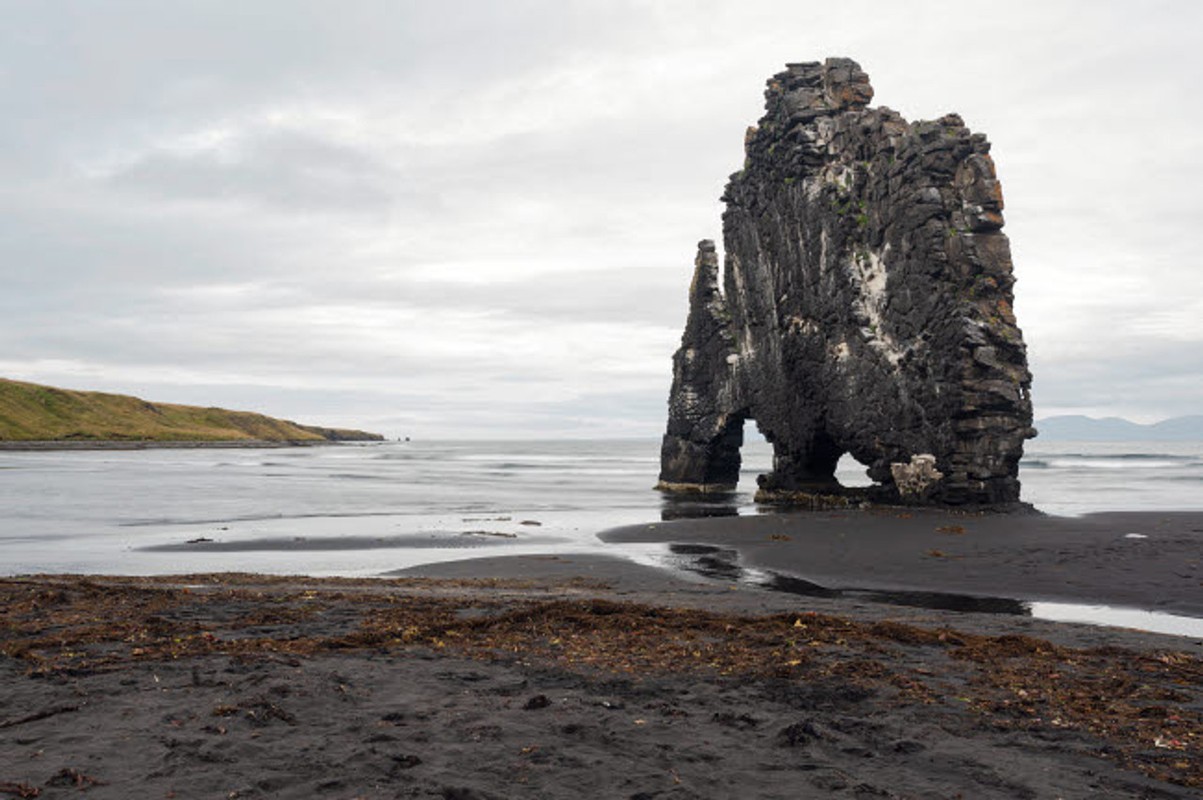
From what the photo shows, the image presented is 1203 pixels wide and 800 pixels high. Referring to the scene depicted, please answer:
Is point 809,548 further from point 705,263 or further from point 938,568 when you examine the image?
point 705,263

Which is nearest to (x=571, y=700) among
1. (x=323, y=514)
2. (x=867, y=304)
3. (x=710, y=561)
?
(x=710, y=561)

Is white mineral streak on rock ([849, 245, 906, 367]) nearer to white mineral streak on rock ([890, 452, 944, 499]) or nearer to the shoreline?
white mineral streak on rock ([890, 452, 944, 499])

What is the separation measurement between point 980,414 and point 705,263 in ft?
90.4

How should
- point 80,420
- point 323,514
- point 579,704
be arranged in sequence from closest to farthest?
1. point 579,704
2. point 323,514
3. point 80,420

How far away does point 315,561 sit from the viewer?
26188mm

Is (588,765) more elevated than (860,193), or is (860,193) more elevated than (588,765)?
(860,193)

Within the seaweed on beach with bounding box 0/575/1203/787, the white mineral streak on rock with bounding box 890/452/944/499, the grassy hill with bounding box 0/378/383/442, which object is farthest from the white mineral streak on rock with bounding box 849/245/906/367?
the grassy hill with bounding box 0/378/383/442

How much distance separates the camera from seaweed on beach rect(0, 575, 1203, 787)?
8.72m

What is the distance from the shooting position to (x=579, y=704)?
29.7 feet

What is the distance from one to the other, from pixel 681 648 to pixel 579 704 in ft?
9.57

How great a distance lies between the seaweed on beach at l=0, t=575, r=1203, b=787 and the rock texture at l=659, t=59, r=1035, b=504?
26.1 m

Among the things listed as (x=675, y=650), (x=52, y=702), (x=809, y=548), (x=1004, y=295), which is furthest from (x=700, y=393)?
(x=52, y=702)

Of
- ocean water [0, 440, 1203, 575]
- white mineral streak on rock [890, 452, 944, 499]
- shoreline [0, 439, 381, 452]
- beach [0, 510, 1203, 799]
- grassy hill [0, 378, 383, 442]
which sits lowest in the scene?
ocean water [0, 440, 1203, 575]

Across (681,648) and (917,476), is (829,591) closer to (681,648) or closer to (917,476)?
(681,648)
